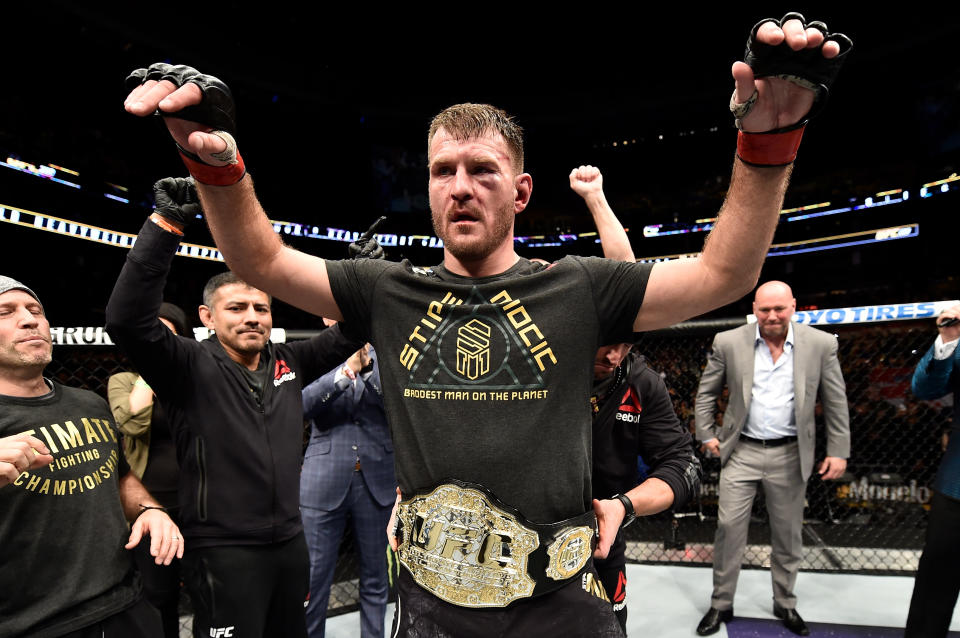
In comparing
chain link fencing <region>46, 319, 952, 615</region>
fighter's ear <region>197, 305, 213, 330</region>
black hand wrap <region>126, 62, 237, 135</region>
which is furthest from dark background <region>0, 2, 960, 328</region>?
black hand wrap <region>126, 62, 237, 135</region>

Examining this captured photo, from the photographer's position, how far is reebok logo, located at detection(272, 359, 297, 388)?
2084 mm

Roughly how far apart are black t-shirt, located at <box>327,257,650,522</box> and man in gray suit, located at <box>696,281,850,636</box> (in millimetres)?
2386

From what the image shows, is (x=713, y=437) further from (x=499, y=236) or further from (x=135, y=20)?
(x=135, y=20)

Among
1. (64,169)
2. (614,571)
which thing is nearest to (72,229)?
(64,169)

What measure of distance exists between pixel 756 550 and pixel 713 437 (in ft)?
4.15

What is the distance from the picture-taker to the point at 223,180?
916 millimetres

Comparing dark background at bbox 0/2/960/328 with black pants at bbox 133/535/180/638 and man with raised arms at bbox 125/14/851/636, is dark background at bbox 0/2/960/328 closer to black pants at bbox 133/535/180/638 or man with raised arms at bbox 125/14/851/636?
black pants at bbox 133/535/180/638

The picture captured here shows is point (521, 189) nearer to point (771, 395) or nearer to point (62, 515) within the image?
point (62, 515)

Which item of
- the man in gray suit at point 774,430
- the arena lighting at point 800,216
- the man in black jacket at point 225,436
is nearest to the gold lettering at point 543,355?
the man in black jacket at point 225,436

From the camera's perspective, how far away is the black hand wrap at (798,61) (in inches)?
28.8

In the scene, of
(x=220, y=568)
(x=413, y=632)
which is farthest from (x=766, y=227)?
(x=220, y=568)

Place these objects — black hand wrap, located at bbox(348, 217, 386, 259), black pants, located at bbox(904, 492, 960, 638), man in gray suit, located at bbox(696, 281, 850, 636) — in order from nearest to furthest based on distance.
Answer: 1. black pants, located at bbox(904, 492, 960, 638)
2. black hand wrap, located at bbox(348, 217, 386, 259)
3. man in gray suit, located at bbox(696, 281, 850, 636)

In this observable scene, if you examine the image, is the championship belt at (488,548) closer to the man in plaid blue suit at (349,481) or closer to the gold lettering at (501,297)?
the gold lettering at (501,297)

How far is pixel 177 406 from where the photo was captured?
1884 mm
